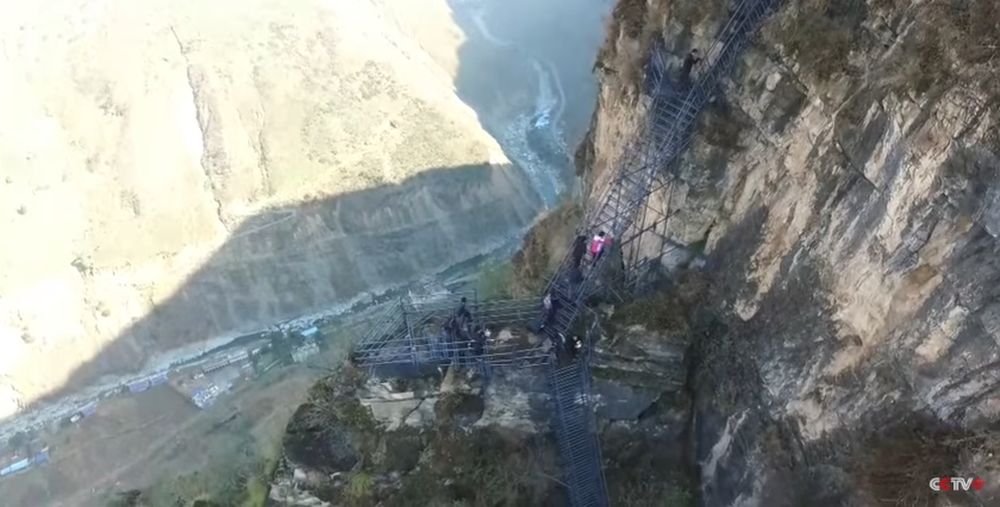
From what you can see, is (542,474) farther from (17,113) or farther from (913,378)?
(17,113)

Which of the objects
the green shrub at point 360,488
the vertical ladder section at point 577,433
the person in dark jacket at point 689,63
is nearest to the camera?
the person in dark jacket at point 689,63

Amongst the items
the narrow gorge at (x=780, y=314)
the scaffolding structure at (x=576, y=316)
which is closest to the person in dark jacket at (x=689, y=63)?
the scaffolding structure at (x=576, y=316)

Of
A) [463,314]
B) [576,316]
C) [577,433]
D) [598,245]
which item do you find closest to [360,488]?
[463,314]

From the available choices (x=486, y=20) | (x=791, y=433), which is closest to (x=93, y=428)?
(x=791, y=433)

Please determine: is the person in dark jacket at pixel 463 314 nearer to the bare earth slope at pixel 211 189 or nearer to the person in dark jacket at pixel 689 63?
the person in dark jacket at pixel 689 63

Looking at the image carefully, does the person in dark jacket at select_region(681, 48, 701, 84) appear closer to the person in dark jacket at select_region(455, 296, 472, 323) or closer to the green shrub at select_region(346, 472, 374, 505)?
the person in dark jacket at select_region(455, 296, 472, 323)

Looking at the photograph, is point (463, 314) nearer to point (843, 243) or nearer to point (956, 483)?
point (843, 243)
